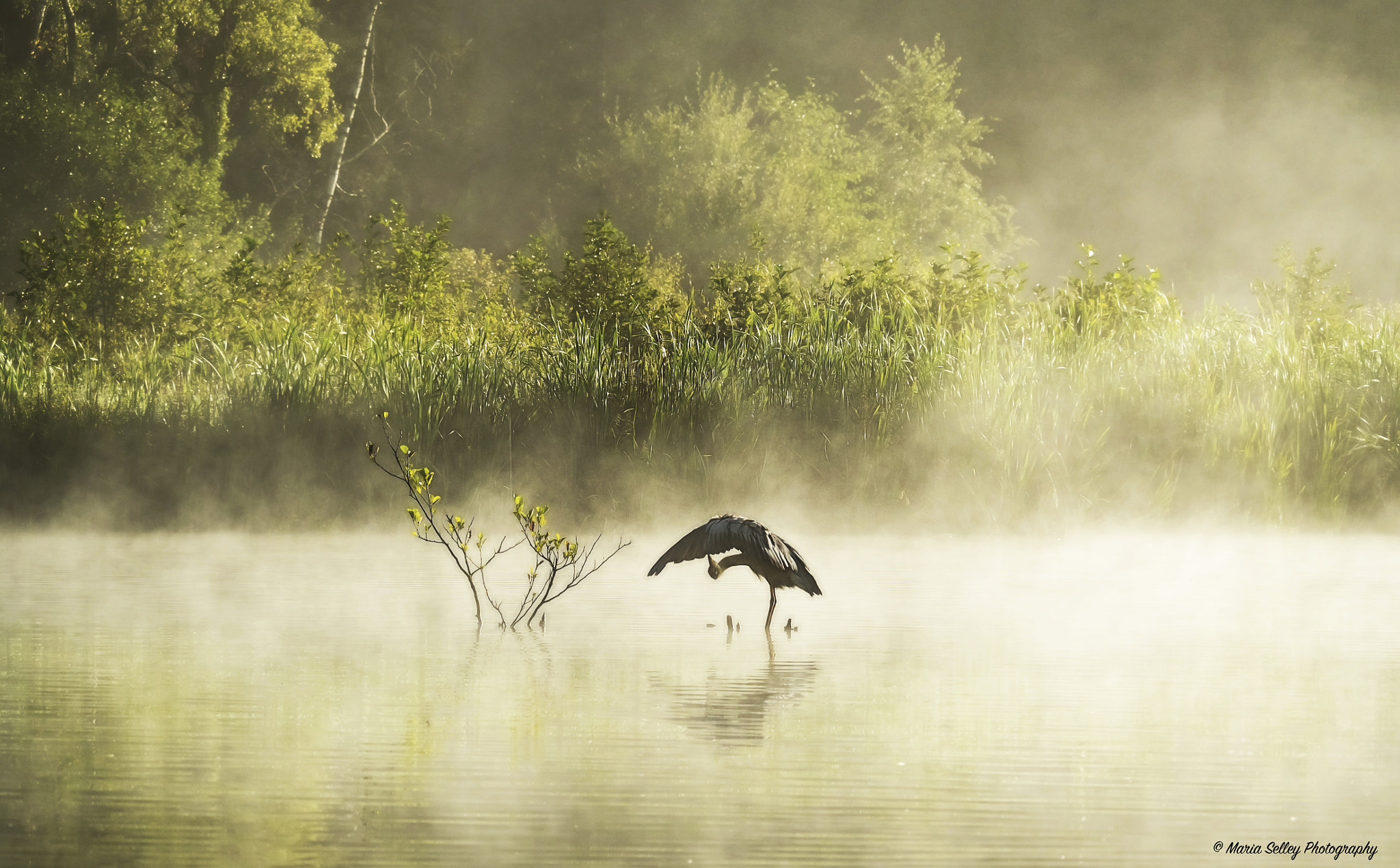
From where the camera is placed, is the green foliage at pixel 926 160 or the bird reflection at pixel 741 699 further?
the green foliage at pixel 926 160

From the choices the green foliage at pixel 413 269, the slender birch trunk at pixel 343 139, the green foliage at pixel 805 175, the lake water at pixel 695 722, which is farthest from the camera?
the slender birch trunk at pixel 343 139

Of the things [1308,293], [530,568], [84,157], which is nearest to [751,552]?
[530,568]

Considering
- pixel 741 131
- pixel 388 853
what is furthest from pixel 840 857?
pixel 741 131

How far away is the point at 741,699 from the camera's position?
14.7 ft

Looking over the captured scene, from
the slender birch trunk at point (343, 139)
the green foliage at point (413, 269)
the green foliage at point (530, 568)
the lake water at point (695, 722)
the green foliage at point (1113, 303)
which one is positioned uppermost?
the slender birch trunk at point (343, 139)

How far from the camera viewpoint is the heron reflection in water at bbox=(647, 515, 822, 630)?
578 centimetres

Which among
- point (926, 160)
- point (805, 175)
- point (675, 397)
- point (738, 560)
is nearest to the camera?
point (738, 560)

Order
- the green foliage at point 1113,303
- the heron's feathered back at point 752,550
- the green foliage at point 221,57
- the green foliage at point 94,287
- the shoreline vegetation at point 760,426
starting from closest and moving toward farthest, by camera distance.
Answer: the heron's feathered back at point 752,550, the shoreline vegetation at point 760,426, the green foliage at point 1113,303, the green foliage at point 94,287, the green foliage at point 221,57

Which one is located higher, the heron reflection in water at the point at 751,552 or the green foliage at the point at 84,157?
the green foliage at the point at 84,157

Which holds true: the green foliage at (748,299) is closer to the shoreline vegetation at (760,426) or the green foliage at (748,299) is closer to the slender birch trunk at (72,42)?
the shoreline vegetation at (760,426)

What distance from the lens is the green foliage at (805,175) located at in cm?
2886

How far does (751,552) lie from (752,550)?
14 mm

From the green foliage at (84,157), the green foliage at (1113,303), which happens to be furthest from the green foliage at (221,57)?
the green foliage at (1113,303)

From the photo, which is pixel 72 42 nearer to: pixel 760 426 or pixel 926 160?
pixel 926 160
